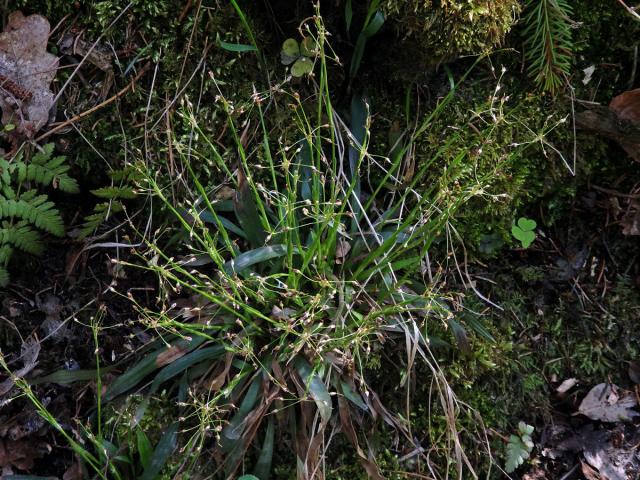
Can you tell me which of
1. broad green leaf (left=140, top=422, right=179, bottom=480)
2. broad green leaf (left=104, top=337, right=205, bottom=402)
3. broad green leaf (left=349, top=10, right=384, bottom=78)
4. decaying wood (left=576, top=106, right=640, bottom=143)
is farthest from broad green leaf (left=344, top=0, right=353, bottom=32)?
broad green leaf (left=140, top=422, right=179, bottom=480)

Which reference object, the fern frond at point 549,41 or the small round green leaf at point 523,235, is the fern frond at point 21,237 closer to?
the small round green leaf at point 523,235

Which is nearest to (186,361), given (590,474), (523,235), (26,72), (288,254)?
(288,254)

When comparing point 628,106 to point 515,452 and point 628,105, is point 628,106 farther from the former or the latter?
point 515,452

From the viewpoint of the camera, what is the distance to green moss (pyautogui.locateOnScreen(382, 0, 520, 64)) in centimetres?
208

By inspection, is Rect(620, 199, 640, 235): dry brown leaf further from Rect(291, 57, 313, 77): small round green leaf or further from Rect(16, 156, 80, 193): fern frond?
Rect(16, 156, 80, 193): fern frond

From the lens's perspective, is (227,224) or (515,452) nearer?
(227,224)

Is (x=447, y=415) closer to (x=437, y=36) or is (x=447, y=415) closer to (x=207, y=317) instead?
(x=207, y=317)

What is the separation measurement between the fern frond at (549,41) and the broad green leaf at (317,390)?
1461mm

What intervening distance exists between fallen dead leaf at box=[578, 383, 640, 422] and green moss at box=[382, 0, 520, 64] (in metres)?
1.63

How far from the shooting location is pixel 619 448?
8.66ft

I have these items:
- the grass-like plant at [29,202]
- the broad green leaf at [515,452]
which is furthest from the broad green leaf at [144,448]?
the broad green leaf at [515,452]

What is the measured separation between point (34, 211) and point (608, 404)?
2.59 meters

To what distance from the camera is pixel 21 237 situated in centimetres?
231

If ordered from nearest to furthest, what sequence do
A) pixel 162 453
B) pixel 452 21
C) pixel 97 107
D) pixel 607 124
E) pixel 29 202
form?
pixel 452 21 < pixel 162 453 < pixel 29 202 < pixel 97 107 < pixel 607 124
